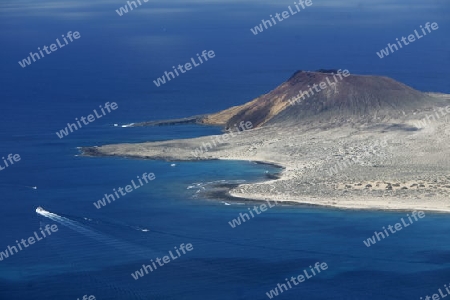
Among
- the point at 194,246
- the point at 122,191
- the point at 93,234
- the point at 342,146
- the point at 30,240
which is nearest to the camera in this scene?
the point at 194,246

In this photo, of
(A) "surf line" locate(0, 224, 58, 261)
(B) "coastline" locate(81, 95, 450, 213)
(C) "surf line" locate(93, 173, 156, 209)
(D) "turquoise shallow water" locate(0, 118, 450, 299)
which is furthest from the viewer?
(B) "coastline" locate(81, 95, 450, 213)

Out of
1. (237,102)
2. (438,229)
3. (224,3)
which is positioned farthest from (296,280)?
(224,3)

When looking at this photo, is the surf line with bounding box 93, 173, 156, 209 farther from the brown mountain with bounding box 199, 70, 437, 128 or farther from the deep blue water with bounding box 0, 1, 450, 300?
the brown mountain with bounding box 199, 70, 437, 128

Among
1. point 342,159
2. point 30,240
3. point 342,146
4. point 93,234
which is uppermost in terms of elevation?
point 30,240

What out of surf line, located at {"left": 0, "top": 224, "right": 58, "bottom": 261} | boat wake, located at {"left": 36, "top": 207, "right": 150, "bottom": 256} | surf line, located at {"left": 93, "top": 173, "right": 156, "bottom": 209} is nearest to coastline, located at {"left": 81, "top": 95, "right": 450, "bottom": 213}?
surf line, located at {"left": 93, "top": 173, "right": 156, "bottom": 209}

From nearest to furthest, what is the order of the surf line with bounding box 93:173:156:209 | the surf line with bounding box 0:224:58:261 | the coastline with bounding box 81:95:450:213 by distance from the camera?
the surf line with bounding box 0:224:58:261, the surf line with bounding box 93:173:156:209, the coastline with bounding box 81:95:450:213

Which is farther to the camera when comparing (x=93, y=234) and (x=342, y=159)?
(x=342, y=159)

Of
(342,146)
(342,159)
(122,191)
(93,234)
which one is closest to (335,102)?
(342,146)

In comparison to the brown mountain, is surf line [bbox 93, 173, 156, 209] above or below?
above

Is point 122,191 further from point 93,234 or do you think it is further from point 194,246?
point 194,246

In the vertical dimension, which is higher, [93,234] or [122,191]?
[122,191]

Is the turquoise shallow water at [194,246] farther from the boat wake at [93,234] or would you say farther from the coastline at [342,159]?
the coastline at [342,159]
